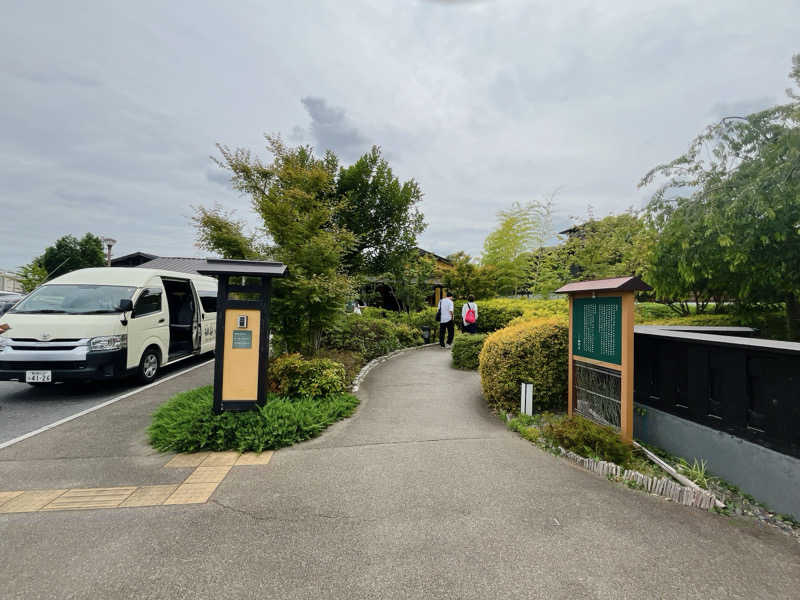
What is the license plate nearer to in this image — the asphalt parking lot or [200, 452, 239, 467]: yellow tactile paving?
the asphalt parking lot

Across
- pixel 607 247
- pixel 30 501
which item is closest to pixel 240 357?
pixel 30 501

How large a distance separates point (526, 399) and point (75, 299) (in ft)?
24.0

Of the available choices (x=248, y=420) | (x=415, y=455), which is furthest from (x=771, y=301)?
(x=248, y=420)

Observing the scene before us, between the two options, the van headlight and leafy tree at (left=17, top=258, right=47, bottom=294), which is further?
leafy tree at (left=17, top=258, right=47, bottom=294)

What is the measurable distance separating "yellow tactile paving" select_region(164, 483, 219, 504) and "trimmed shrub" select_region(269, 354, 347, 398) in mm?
2027

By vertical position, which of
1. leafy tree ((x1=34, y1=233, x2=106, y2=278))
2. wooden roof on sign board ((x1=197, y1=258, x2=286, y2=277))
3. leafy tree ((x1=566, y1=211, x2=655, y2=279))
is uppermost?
leafy tree ((x1=34, y1=233, x2=106, y2=278))

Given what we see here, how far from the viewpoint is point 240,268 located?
4.20m

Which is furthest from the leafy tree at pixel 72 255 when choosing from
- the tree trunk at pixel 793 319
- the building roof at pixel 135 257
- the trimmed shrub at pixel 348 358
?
the tree trunk at pixel 793 319

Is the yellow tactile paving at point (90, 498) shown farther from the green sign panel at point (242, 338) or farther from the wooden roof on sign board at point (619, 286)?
the wooden roof on sign board at point (619, 286)

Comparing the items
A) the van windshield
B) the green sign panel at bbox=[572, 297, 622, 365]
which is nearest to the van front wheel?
the van windshield

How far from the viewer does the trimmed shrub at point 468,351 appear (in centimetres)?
755

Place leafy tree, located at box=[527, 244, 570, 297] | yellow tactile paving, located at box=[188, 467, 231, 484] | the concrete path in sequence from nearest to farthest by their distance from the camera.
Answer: the concrete path → yellow tactile paving, located at box=[188, 467, 231, 484] → leafy tree, located at box=[527, 244, 570, 297]

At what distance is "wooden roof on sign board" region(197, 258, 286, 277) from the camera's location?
164 inches

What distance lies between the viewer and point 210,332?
8.85 m
